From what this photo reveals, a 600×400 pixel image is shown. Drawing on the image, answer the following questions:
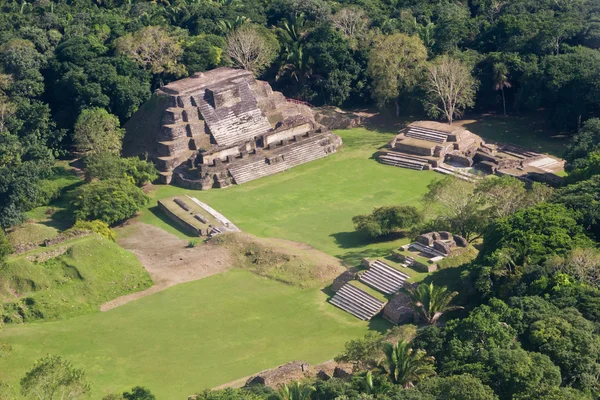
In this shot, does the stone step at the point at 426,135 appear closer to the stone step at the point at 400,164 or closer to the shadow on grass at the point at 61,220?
the stone step at the point at 400,164

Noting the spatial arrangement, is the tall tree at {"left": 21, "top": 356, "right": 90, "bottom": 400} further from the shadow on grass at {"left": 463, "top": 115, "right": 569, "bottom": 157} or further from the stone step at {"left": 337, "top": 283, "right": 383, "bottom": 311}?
the shadow on grass at {"left": 463, "top": 115, "right": 569, "bottom": 157}

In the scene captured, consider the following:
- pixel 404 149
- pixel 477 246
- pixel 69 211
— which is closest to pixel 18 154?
pixel 69 211

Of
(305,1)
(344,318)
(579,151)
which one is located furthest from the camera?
(305,1)

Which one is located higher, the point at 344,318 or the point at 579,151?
the point at 579,151

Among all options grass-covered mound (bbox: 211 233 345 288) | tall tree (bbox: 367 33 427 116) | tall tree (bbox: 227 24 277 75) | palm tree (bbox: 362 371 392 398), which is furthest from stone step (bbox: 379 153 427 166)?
palm tree (bbox: 362 371 392 398)

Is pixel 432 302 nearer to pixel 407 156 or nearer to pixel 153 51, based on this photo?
pixel 407 156

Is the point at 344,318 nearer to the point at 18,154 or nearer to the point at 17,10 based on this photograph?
the point at 18,154

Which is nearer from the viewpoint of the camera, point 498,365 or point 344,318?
point 498,365

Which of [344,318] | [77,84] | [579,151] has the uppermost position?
[77,84]
